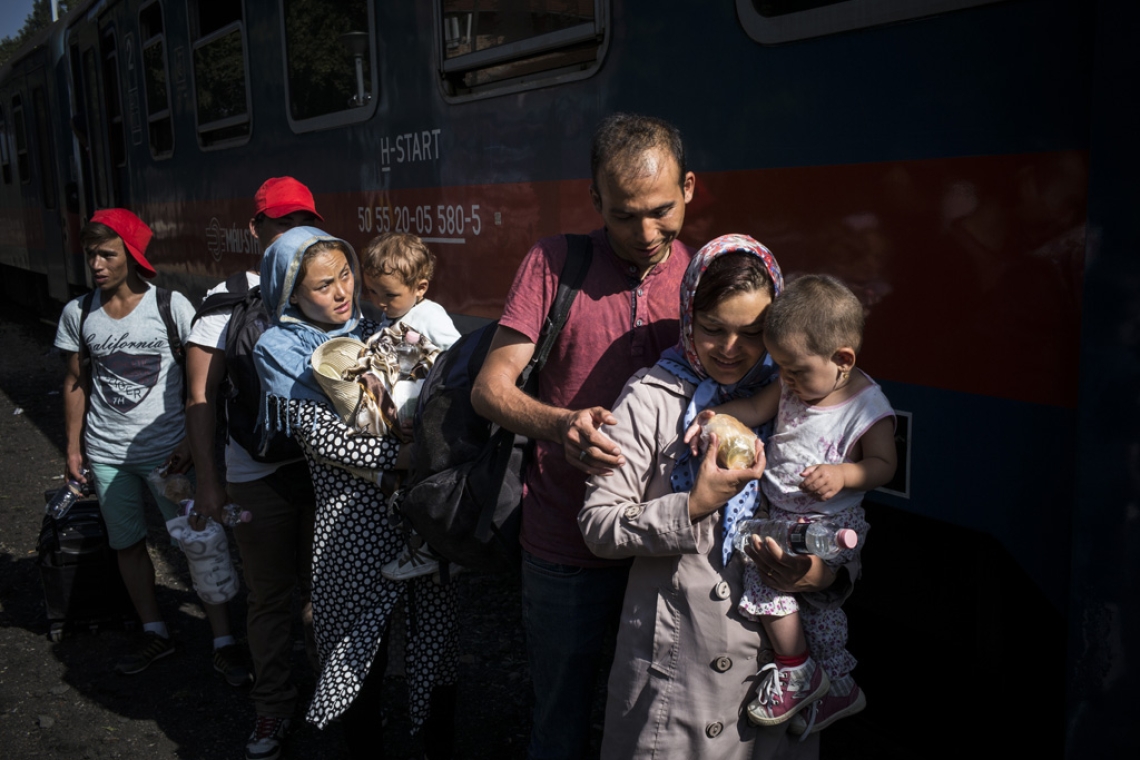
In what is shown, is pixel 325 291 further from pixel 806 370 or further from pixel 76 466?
pixel 76 466

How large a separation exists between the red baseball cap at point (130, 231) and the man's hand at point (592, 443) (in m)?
2.42

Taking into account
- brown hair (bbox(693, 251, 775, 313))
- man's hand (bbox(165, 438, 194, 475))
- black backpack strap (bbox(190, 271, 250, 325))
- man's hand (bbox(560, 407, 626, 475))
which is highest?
brown hair (bbox(693, 251, 775, 313))

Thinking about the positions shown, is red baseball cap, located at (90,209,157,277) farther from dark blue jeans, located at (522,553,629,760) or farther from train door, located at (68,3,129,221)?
train door, located at (68,3,129,221)

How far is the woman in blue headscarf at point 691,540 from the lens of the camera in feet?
5.76

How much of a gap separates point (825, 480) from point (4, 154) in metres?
15.1

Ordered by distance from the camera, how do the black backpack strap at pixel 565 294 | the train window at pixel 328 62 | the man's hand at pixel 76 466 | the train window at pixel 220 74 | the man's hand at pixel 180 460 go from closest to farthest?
the black backpack strap at pixel 565 294, the man's hand at pixel 180 460, the man's hand at pixel 76 466, the train window at pixel 328 62, the train window at pixel 220 74

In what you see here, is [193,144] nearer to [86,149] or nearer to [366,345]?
[86,149]

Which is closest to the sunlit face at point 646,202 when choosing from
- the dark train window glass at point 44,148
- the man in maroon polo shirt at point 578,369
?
the man in maroon polo shirt at point 578,369

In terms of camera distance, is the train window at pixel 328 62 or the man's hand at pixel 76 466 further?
the train window at pixel 328 62

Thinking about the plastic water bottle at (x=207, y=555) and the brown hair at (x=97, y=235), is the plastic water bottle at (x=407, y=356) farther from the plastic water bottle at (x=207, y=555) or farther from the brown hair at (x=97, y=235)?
the brown hair at (x=97, y=235)

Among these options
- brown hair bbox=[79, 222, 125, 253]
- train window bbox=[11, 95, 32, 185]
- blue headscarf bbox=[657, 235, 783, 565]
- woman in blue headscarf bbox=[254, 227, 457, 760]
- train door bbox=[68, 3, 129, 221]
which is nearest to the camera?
blue headscarf bbox=[657, 235, 783, 565]

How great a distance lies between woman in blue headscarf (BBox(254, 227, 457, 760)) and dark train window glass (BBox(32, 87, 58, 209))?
9.69m

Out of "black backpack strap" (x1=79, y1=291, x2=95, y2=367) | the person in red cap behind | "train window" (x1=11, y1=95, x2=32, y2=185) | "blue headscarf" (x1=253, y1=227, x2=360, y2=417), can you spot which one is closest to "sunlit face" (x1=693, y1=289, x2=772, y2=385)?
"blue headscarf" (x1=253, y1=227, x2=360, y2=417)

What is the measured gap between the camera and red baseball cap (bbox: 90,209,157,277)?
3598mm
